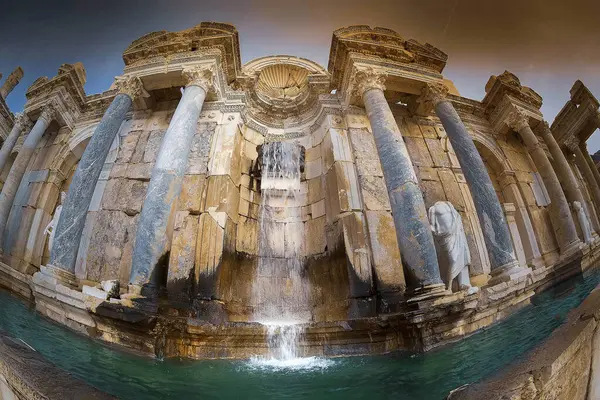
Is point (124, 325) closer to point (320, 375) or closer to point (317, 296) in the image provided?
point (320, 375)

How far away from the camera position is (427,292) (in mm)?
4977

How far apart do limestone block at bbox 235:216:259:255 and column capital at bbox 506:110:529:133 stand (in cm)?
1157

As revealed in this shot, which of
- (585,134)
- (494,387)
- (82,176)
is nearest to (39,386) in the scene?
(494,387)

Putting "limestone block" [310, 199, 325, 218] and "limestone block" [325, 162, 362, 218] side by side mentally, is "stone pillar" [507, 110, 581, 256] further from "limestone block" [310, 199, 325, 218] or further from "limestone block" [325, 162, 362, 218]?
"limestone block" [310, 199, 325, 218]

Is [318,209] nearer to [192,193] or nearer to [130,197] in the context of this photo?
[192,193]

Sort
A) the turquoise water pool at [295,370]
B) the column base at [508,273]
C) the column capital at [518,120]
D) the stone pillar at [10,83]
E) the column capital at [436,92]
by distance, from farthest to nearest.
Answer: the stone pillar at [10,83] < the column capital at [518,120] < the column capital at [436,92] < the column base at [508,273] < the turquoise water pool at [295,370]

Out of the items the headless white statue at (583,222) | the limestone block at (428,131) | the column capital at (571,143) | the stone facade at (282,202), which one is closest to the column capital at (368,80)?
the stone facade at (282,202)

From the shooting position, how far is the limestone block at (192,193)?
22.5 feet

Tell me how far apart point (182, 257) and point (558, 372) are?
20.2 feet

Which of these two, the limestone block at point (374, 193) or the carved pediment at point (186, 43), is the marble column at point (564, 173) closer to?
the limestone block at point (374, 193)

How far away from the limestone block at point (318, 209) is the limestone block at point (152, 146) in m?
5.57

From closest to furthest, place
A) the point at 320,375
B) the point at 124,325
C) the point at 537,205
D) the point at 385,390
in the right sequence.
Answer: the point at 385,390 → the point at 320,375 → the point at 124,325 → the point at 537,205

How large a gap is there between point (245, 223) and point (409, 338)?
5.12 m

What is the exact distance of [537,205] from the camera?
10.2m
